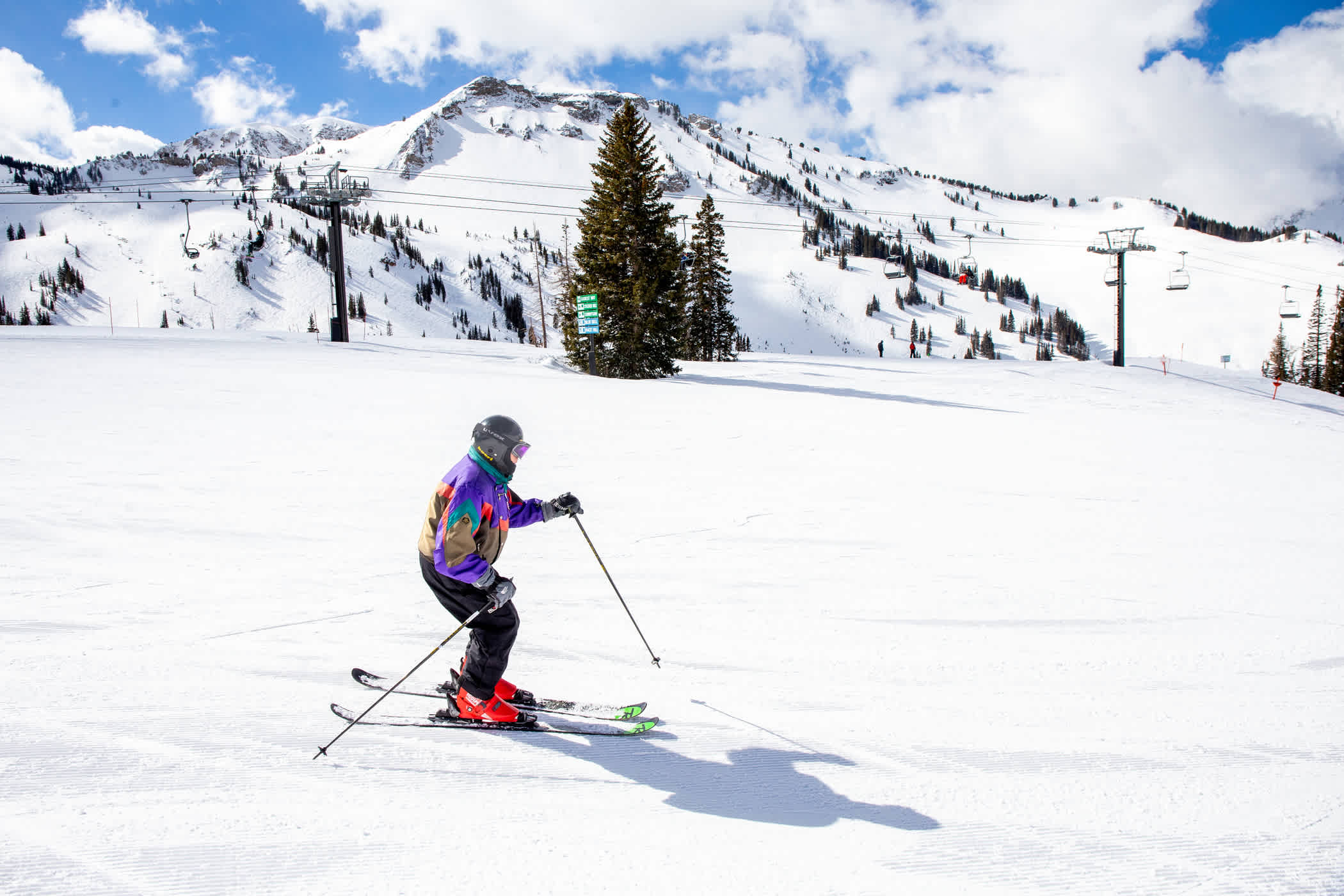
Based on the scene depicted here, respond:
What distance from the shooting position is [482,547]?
375 cm

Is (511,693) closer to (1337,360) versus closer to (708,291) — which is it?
(708,291)

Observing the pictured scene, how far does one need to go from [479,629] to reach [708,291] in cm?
4230

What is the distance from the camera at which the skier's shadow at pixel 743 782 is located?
327 centimetres

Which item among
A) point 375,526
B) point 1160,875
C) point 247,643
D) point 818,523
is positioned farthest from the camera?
point 818,523

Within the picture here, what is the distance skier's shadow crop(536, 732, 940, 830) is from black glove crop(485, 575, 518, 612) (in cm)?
93

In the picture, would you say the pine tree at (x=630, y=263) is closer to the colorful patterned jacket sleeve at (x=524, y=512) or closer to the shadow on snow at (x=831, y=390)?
the shadow on snow at (x=831, y=390)

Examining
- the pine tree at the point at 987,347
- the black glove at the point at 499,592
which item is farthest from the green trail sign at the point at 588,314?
the pine tree at the point at 987,347

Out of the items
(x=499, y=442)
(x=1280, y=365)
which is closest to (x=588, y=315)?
(x=499, y=442)

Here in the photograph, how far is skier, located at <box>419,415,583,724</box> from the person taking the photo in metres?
3.61

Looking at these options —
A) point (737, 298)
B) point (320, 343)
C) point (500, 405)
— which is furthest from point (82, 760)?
point (737, 298)

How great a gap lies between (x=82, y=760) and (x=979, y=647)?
18.0 ft

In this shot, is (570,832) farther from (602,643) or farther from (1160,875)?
(1160,875)

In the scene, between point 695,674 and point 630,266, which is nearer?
point 695,674

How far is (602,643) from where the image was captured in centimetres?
517
